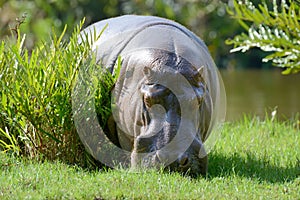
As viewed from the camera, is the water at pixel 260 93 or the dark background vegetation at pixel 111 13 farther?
the dark background vegetation at pixel 111 13

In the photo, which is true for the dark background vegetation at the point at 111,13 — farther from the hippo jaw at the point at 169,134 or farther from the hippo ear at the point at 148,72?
the hippo jaw at the point at 169,134

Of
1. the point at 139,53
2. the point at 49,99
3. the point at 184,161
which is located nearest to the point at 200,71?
the point at 139,53

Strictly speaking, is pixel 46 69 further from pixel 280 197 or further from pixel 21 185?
pixel 280 197

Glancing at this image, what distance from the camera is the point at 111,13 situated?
17.7 metres

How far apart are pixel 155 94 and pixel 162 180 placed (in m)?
0.63

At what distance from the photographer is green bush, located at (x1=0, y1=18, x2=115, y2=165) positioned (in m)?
5.56

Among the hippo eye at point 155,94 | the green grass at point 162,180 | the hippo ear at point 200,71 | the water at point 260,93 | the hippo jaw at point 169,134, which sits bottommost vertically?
the water at point 260,93

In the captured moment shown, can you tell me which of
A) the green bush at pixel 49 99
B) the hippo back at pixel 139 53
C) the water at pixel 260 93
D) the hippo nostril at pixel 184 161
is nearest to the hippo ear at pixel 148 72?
the hippo back at pixel 139 53

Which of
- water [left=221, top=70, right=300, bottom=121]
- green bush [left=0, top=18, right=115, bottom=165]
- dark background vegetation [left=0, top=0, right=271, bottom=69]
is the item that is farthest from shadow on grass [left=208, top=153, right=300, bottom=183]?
dark background vegetation [left=0, top=0, right=271, bottom=69]

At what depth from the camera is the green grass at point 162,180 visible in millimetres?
4566

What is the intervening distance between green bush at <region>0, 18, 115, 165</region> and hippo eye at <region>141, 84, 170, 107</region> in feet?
1.71

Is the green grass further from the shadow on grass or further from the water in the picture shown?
the water

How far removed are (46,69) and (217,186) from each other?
1.64m

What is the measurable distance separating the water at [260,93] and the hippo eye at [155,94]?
17.1 feet
